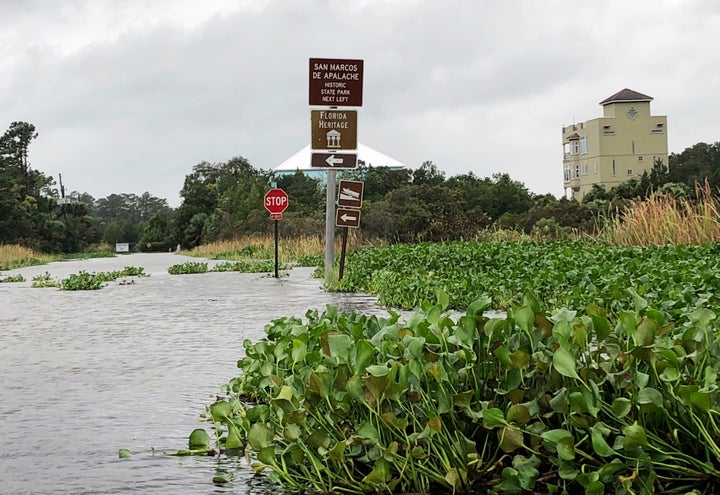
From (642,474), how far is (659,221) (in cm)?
1662

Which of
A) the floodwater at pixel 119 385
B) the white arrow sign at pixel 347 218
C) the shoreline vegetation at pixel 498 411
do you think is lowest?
the floodwater at pixel 119 385

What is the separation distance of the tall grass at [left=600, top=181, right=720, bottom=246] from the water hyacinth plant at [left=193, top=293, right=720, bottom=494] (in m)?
14.6

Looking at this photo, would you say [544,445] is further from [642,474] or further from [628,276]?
[628,276]

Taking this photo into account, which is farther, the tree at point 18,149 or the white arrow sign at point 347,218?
the tree at point 18,149

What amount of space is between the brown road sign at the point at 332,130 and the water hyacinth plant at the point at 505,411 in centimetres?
1271

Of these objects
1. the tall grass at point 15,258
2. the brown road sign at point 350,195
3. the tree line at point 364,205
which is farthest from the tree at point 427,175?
the brown road sign at point 350,195

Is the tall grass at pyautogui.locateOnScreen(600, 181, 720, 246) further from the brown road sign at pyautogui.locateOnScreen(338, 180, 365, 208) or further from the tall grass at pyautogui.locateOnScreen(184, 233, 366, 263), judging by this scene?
the tall grass at pyautogui.locateOnScreen(184, 233, 366, 263)

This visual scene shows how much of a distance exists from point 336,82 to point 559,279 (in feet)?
24.4

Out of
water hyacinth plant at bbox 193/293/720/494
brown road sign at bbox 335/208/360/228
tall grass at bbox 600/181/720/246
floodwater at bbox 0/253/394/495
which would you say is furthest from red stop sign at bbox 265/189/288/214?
water hyacinth plant at bbox 193/293/720/494

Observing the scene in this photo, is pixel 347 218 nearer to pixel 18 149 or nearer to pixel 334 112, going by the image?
pixel 334 112

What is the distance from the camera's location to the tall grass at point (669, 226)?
17875mm

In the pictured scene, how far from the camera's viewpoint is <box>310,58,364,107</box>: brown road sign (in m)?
16.6

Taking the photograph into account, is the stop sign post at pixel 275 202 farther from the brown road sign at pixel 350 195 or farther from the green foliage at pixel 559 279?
the brown road sign at pixel 350 195

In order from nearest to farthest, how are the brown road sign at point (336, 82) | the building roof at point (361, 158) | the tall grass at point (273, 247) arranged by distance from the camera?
the brown road sign at point (336, 82) < the building roof at point (361, 158) < the tall grass at point (273, 247)
